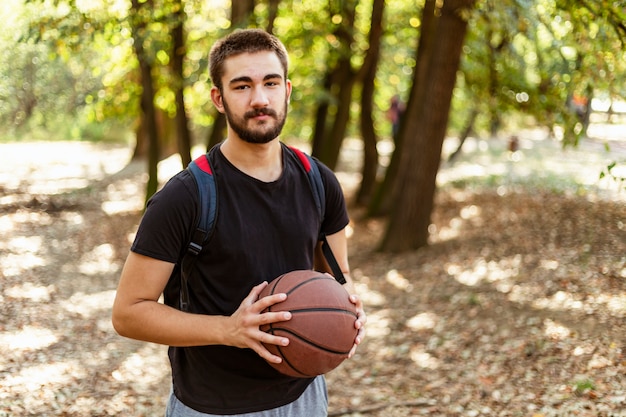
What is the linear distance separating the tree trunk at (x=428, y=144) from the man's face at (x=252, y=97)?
763 centimetres

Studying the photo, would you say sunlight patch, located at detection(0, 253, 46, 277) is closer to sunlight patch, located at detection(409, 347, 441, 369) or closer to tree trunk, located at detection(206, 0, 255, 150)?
tree trunk, located at detection(206, 0, 255, 150)

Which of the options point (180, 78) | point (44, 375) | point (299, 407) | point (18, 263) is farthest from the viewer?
point (180, 78)

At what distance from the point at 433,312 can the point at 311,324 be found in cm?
624

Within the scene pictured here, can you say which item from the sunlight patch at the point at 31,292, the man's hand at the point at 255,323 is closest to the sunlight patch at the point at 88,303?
the sunlight patch at the point at 31,292

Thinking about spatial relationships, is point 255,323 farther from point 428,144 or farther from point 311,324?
point 428,144

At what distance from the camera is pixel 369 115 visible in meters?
15.7

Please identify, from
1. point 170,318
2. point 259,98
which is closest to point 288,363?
point 170,318

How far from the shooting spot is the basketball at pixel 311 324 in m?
2.49

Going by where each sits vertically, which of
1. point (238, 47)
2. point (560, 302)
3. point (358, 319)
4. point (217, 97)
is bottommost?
point (560, 302)

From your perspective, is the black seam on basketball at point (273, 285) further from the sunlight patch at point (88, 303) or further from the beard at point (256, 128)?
the sunlight patch at point (88, 303)

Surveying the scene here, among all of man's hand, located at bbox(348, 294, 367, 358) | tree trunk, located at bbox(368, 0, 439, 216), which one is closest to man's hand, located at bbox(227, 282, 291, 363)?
man's hand, located at bbox(348, 294, 367, 358)

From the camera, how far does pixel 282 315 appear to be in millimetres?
2375

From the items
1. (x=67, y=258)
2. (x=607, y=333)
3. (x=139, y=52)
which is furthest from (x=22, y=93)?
(x=607, y=333)

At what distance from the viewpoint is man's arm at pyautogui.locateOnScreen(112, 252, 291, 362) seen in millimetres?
2338
